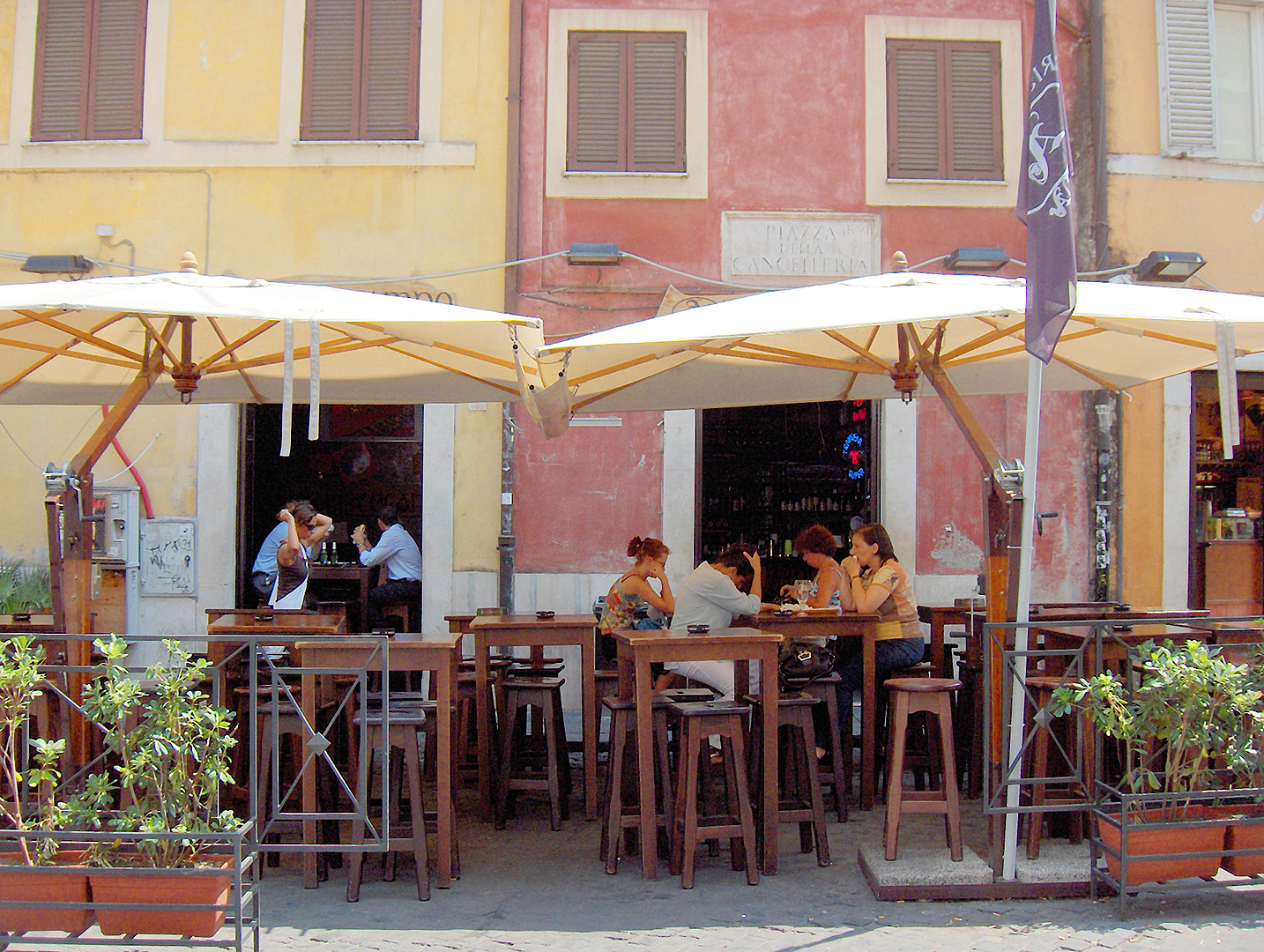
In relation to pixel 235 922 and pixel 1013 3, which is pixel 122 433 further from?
pixel 1013 3

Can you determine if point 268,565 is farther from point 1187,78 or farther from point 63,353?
point 1187,78

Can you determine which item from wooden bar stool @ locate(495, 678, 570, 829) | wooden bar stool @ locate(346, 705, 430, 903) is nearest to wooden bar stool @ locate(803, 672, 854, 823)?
wooden bar stool @ locate(495, 678, 570, 829)

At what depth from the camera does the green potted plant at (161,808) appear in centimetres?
387

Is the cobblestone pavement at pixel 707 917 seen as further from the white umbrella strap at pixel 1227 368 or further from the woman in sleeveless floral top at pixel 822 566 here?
the woman in sleeveless floral top at pixel 822 566

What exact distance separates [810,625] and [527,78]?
554cm

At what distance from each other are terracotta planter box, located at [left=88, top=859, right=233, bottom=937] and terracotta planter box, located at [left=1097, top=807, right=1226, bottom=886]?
10.8 feet

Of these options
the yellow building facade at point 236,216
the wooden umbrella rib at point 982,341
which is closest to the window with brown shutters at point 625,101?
the yellow building facade at point 236,216

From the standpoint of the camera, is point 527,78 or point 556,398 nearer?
point 556,398

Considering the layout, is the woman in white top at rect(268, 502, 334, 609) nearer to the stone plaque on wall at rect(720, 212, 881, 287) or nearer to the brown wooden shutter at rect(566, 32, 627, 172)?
the brown wooden shutter at rect(566, 32, 627, 172)

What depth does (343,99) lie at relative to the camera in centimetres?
950

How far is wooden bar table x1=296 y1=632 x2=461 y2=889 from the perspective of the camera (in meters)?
4.64

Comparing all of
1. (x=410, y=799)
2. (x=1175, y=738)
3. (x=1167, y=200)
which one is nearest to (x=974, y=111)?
(x=1167, y=200)

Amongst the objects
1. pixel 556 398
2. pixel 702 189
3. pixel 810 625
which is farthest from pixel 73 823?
pixel 702 189

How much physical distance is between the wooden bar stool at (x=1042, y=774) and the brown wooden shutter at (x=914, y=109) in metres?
5.64
